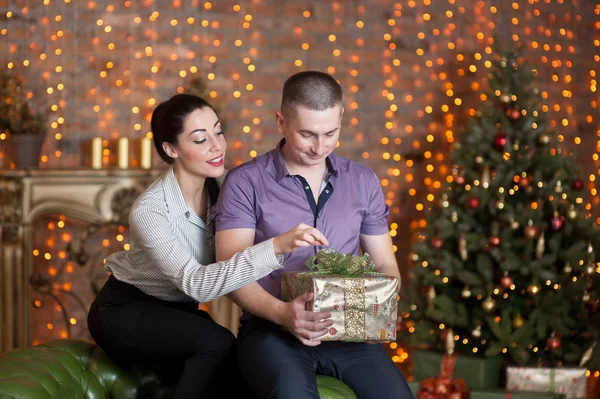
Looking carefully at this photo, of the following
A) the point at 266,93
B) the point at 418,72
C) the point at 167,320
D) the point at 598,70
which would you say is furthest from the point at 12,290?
the point at 598,70

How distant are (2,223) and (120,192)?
696mm

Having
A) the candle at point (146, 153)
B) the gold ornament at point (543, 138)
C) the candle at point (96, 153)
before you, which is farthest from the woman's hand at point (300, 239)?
the candle at point (96, 153)

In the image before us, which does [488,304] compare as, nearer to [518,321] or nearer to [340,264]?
[518,321]

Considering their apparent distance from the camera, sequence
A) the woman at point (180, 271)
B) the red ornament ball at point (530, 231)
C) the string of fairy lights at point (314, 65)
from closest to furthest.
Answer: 1. the woman at point (180, 271)
2. the red ornament ball at point (530, 231)
3. the string of fairy lights at point (314, 65)

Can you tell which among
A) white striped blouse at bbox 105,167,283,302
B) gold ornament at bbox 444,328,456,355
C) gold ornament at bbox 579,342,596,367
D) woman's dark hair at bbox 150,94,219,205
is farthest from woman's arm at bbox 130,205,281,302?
gold ornament at bbox 579,342,596,367

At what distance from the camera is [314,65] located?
18.1 ft

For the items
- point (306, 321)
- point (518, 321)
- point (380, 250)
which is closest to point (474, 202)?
point (518, 321)

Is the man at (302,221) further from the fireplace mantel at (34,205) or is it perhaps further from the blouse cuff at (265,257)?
the fireplace mantel at (34,205)

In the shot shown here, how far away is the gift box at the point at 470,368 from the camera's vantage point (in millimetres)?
4719

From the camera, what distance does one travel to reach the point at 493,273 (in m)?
4.77

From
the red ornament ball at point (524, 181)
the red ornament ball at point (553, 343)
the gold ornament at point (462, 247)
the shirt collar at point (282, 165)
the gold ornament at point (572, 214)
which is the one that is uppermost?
the shirt collar at point (282, 165)

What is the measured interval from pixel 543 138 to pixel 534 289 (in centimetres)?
82

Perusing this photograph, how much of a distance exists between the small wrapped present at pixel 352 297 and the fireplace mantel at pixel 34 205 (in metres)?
2.62

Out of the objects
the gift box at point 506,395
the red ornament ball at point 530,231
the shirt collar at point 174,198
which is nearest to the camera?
the shirt collar at point 174,198
